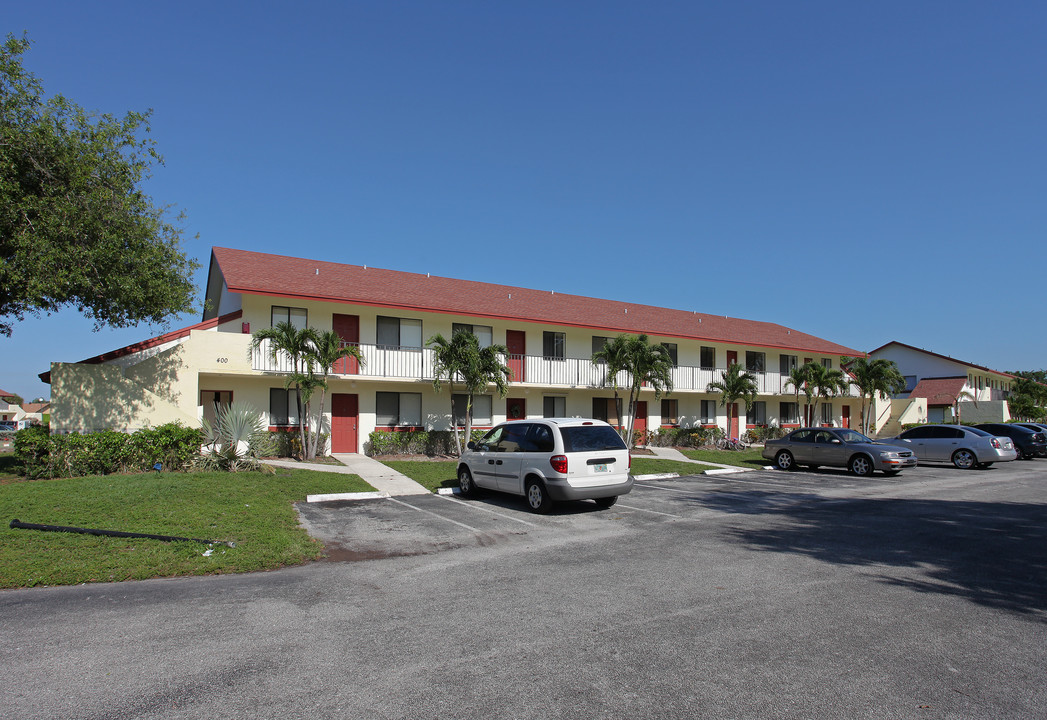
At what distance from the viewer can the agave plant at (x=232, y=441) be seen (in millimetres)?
14684

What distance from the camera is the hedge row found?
13.2 m

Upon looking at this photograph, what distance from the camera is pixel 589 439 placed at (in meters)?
11.6

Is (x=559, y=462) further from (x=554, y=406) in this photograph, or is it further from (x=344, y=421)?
(x=554, y=406)

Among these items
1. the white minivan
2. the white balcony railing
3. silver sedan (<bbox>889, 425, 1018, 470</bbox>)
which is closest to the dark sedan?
silver sedan (<bbox>889, 425, 1018, 470</bbox>)

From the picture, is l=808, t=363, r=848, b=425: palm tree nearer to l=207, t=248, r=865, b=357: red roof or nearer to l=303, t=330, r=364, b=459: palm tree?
l=207, t=248, r=865, b=357: red roof

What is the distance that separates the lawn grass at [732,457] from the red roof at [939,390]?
88.9 feet

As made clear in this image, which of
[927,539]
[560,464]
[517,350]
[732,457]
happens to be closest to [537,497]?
[560,464]

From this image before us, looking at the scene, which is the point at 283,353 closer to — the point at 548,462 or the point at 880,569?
the point at 548,462

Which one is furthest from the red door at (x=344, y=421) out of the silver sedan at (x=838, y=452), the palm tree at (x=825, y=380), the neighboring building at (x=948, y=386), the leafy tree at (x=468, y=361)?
the neighboring building at (x=948, y=386)

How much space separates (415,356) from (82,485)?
12.4 meters

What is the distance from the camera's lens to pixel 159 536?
8.31 meters

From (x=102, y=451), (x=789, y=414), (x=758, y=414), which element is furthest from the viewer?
(x=789, y=414)

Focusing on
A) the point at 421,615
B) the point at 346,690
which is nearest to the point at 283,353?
the point at 421,615

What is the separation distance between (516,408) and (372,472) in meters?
10.5
